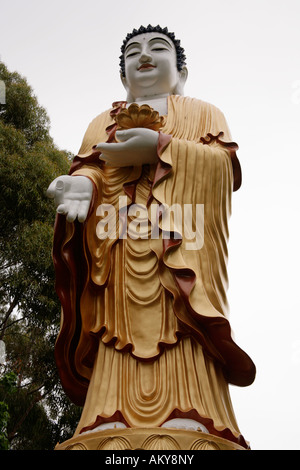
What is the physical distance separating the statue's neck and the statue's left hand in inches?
26.3

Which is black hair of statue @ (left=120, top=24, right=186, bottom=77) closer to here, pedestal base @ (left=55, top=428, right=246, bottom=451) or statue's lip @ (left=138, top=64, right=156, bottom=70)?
statue's lip @ (left=138, top=64, right=156, bottom=70)

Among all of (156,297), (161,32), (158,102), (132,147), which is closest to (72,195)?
(132,147)

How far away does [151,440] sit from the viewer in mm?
3059

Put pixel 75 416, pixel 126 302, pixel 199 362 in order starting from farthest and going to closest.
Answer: pixel 75 416, pixel 126 302, pixel 199 362

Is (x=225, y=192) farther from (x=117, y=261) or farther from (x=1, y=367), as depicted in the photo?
(x=1, y=367)

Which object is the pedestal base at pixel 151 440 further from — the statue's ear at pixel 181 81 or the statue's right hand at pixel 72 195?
the statue's ear at pixel 181 81

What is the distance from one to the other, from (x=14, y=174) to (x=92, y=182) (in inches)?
124

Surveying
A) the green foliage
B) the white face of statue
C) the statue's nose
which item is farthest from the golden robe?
the green foliage

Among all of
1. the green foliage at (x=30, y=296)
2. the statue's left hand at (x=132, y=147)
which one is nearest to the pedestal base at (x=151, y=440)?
the statue's left hand at (x=132, y=147)

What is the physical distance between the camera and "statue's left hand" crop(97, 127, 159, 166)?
4.09 meters

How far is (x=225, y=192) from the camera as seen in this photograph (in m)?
4.30
